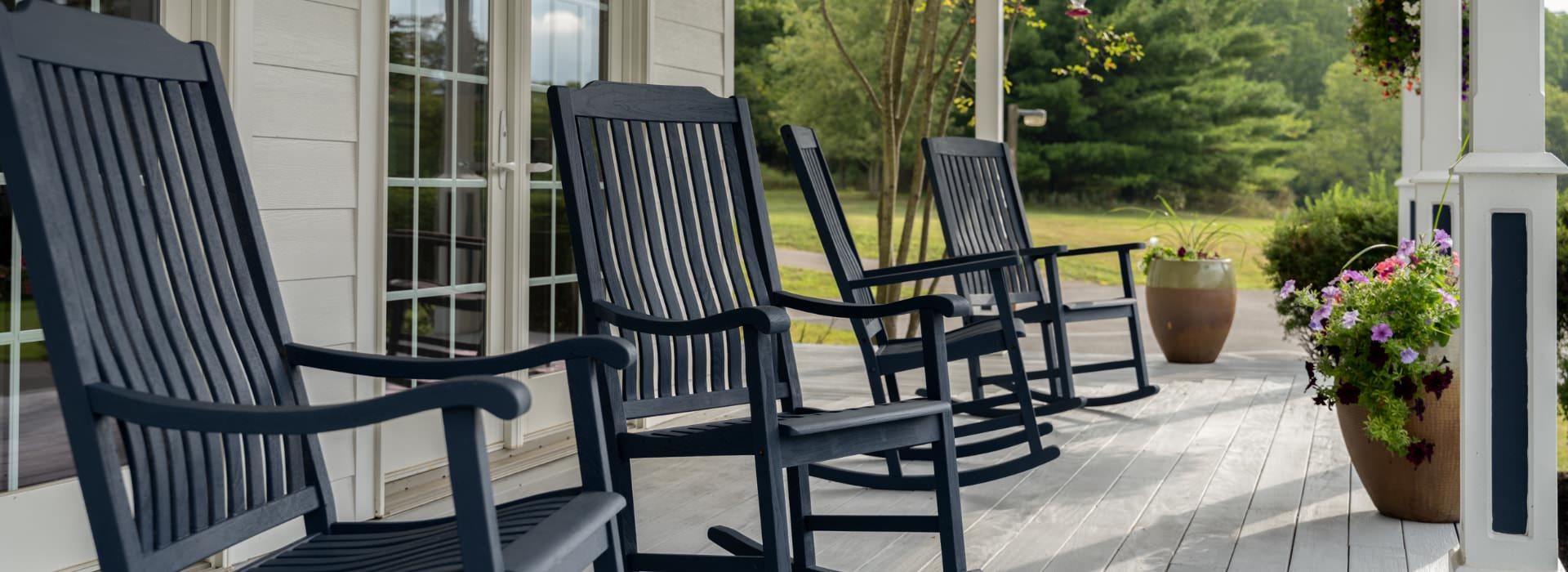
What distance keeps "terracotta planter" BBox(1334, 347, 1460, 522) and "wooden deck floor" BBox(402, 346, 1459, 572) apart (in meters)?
0.04

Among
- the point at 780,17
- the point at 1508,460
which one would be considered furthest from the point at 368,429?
the point at 780,17

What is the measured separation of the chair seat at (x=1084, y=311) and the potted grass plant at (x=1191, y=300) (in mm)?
1362

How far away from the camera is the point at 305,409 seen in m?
1.21

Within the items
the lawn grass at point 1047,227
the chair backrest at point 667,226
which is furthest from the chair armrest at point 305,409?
the lawn grass at point 1047,227

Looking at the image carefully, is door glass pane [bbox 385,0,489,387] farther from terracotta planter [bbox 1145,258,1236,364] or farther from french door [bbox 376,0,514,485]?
terracotta planter [bbox 1145,258,1236,364]

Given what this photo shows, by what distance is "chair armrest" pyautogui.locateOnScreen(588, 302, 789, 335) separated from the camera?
182 centimetres

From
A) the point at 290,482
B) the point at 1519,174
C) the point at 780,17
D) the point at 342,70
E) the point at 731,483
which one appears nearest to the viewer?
the point at 290,482

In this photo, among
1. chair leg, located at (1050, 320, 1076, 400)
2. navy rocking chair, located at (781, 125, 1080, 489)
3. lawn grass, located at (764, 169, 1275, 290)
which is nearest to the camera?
navy rocking chair, located at (781, 125, 1080, 489)

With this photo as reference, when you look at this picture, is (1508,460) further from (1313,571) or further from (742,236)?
(742,236)

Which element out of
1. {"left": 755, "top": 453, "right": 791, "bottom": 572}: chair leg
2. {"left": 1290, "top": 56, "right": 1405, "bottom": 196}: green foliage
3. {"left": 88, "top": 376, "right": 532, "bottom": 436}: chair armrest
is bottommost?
{"left": 755, "top": 453, "right": 791, "bottom": 572}: chair leg

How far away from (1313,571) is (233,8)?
232 centimetres

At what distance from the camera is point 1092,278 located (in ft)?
45.9

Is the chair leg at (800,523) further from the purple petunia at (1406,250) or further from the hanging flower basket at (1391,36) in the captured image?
the hanging flower basket at (1391,36)

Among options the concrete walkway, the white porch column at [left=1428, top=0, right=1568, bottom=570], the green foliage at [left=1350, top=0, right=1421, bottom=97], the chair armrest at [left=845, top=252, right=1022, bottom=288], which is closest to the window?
the chair armrest at [left=845, top=252, right=1022, bottom=288]
